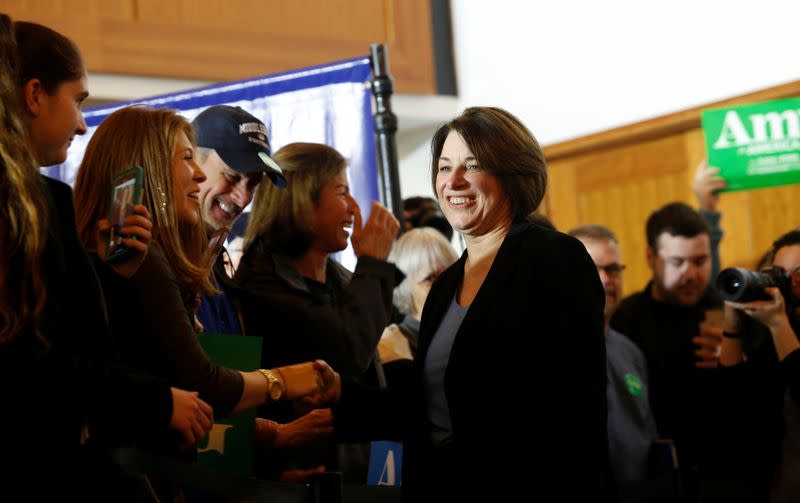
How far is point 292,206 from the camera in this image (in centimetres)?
250

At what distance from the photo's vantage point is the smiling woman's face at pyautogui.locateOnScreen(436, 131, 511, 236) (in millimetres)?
2033

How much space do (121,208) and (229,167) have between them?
0.72 meters

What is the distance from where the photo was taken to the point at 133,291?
1759 mm

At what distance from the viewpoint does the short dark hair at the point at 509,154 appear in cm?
→ 203

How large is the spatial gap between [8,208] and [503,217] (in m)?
0.96

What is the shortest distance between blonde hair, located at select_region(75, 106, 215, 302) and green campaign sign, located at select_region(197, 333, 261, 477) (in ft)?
0.34

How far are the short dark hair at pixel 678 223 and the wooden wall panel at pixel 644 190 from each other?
5.76 ft

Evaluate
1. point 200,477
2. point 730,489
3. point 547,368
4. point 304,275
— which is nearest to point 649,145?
point 730,489

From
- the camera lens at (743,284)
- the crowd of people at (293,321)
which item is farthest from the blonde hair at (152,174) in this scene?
the camera lens at (743,284)


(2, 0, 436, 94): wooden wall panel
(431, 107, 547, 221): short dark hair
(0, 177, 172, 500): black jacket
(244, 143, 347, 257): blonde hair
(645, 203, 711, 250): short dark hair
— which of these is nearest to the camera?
(0, 177, 172, 500): black jacket

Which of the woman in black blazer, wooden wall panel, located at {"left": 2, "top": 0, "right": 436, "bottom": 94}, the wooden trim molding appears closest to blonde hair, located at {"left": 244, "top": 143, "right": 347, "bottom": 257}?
the woman in black blazer

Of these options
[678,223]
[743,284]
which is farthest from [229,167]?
[678,223]

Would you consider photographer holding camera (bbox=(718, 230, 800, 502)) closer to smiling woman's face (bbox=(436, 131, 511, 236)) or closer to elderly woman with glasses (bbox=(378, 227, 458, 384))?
elderly woman with glasses (bbox=(378, 227, 458, 384))

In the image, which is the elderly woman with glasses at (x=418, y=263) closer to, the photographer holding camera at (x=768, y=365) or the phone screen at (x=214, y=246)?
the photographer holding camera at (x=768, y=365)
